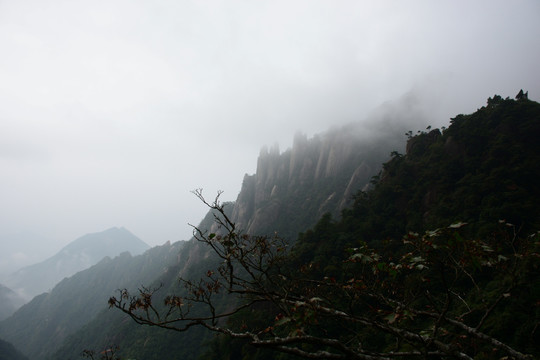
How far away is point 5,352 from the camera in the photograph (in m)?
80.2

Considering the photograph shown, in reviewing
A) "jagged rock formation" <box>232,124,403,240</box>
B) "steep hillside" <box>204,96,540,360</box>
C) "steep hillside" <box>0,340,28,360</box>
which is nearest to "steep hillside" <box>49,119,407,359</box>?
"jagged rock formation" <box>232,124,403,240</box>

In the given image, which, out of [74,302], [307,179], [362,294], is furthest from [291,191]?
[74,302]

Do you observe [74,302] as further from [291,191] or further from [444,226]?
[444,226]

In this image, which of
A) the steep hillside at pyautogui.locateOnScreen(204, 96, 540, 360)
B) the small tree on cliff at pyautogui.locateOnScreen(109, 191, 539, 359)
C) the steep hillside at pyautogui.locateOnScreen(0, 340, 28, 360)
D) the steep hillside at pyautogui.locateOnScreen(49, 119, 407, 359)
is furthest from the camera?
the steep hillside at pyautogui.locateOnScreen(0, 340, 28, 360)

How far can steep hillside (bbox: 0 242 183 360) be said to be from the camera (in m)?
107

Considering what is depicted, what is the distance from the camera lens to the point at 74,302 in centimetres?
12438

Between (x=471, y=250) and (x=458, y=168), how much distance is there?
102ft

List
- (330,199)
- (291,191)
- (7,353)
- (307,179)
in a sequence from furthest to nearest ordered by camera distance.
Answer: (7,353) → (307,179) → (291,191) → (330,199)

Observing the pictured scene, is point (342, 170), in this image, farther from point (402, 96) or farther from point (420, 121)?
point (402, 96)

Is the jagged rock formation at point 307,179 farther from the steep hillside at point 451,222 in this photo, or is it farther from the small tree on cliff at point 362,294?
the small tree on cliff at point 362,294

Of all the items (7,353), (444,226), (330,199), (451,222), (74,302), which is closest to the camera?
(444,226)

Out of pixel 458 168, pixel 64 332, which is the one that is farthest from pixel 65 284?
pixel 458 168

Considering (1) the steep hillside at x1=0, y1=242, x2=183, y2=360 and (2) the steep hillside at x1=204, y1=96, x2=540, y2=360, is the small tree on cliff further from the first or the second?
(1) the steep hillside at x1=0, y1=242, x2=183, y2=360

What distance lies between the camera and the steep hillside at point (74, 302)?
107188 millimetres
